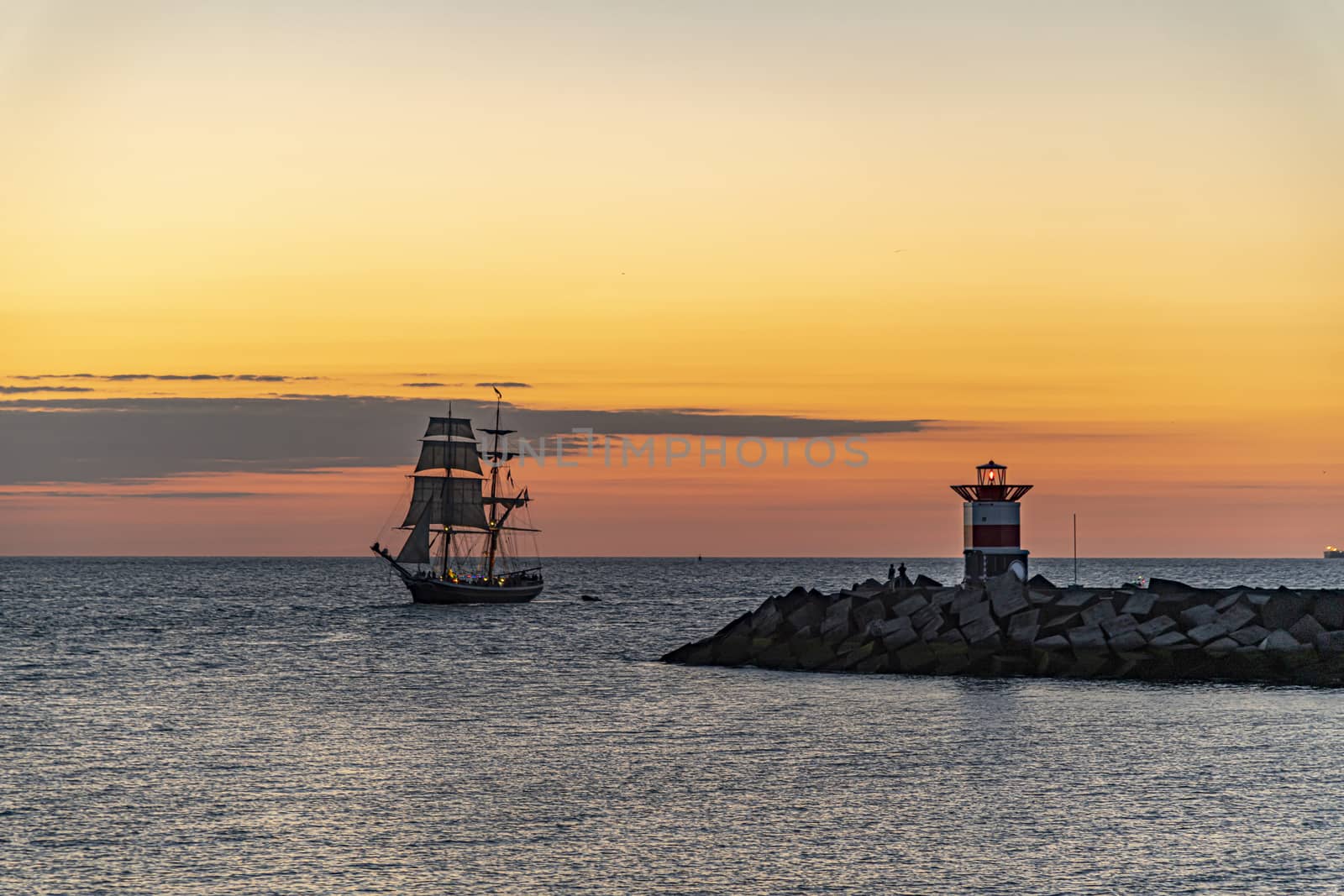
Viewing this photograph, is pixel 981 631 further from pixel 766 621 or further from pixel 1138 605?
pixel 766 621

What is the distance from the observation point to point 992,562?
5472 cm

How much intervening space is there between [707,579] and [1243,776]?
17436cm

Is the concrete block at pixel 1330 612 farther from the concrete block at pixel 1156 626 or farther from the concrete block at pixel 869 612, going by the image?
the concrete block at pixel 869 612

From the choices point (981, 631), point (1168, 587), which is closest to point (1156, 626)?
point (981, 631)

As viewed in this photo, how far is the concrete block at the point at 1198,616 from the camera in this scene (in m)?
46.2

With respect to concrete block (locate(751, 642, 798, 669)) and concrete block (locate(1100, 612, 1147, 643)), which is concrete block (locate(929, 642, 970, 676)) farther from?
concrete block (locate(751, 642, 798, 669))

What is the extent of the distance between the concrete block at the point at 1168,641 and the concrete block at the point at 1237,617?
1726 mm

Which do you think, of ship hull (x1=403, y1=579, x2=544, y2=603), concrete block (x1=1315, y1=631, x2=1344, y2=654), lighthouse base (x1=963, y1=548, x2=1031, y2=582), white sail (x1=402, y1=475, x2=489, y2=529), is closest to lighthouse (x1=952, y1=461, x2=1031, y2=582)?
lighthouse base (x1=963, y1=548, x2=1031, y2=582)

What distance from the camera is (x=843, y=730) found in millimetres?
32719

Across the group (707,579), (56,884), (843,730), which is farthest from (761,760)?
(707,579)

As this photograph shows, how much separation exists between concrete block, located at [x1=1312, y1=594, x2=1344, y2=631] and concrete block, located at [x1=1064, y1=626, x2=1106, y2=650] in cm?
711

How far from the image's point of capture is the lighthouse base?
5434 centimetres

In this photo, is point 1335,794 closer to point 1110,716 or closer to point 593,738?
point 1110,716

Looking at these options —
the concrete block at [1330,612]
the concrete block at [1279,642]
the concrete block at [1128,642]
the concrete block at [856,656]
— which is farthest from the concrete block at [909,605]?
the concrete block at [1330,612]
